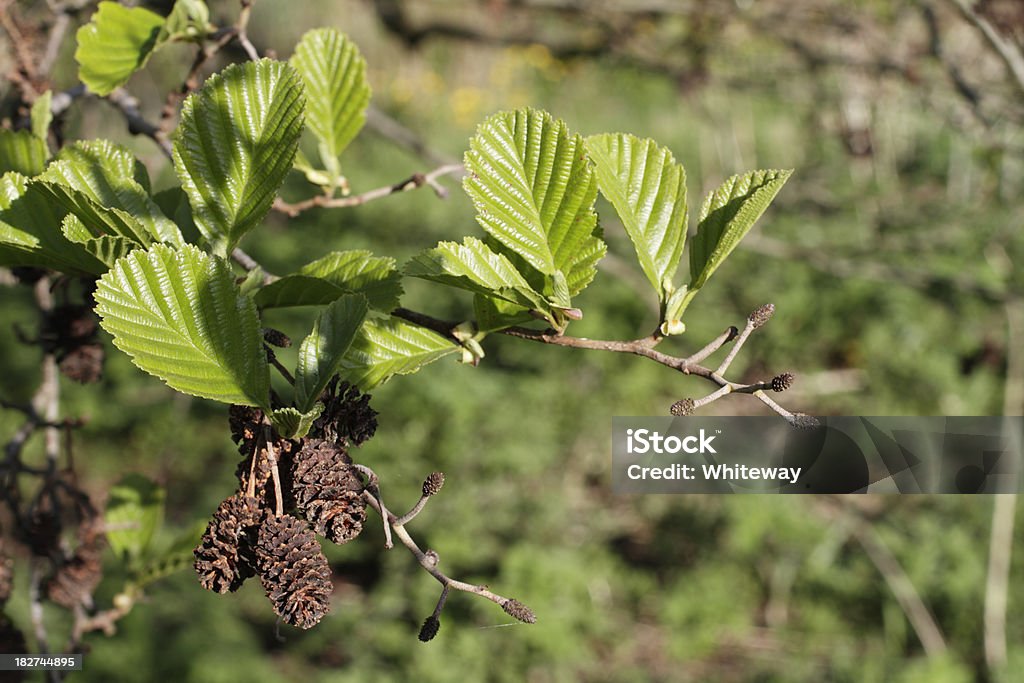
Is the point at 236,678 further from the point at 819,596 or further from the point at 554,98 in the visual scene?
the point at 554,98

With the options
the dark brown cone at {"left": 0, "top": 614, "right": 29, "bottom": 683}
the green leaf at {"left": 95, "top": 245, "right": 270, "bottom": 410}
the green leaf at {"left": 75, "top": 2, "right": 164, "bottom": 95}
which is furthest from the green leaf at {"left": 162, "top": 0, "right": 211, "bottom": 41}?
the dark brown cone at {"left": 0, "top": 614, "right": 29, "bottom": 683}

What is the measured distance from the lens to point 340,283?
723 mm

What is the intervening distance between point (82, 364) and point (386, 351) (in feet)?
2.04

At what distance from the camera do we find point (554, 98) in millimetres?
6906

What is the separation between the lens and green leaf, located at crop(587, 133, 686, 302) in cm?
73

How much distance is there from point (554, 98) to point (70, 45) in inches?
190

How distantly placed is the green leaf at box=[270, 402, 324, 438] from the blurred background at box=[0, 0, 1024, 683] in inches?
53.6

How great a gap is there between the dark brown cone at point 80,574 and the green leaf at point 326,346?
0.81 m

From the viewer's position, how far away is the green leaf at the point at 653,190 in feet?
2.41

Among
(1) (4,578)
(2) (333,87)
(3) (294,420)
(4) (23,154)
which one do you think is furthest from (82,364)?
(3) (294,420)

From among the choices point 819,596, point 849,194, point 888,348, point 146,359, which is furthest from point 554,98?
point 146,359

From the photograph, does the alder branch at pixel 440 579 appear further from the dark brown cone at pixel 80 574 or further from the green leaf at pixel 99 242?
the dark brown cone at pixel 80 574

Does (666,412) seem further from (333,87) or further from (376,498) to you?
(376,498)

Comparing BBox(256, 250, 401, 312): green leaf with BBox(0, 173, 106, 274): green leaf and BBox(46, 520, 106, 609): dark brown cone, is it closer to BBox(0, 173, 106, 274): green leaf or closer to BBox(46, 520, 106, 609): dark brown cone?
BBox(0, 173, 106, 274): green leaf
